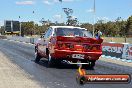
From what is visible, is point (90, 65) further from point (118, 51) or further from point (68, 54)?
point (118, 51)

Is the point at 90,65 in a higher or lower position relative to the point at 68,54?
lower

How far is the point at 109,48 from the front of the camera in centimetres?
2605

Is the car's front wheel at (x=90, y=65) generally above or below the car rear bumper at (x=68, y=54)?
below

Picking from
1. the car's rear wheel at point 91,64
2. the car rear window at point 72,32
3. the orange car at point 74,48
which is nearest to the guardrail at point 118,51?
the car's rear wheel at point 91,64

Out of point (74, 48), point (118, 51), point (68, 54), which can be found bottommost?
point (118, 51)

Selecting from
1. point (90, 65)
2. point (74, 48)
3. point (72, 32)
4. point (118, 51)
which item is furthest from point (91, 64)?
point (118, 51)

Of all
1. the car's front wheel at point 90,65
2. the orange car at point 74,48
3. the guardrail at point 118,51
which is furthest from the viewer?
the guardrail at point 118,51

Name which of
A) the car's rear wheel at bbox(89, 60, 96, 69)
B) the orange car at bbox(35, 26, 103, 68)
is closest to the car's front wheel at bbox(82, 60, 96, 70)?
the car's rear wheel at bbox(89, 60, 96, 69)

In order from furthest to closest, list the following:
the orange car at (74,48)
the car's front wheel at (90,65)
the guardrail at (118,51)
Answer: the guardrail at (118,51), the car's front wheel at (90,65), the orange car at (74,48)

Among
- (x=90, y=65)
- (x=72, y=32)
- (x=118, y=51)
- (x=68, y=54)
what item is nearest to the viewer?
(x=68, y=54)

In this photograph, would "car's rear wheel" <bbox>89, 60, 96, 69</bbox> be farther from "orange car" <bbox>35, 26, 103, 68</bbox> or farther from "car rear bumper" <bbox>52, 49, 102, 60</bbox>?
"car rear bumper" <bbox>52, 49, 102, 60</bbox>

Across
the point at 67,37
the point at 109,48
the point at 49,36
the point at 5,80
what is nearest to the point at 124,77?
the point at 5,80

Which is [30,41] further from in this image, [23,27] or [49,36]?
[23,27]

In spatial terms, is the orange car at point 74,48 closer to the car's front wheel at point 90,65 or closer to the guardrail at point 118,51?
the car's front wheel at point 90,65
